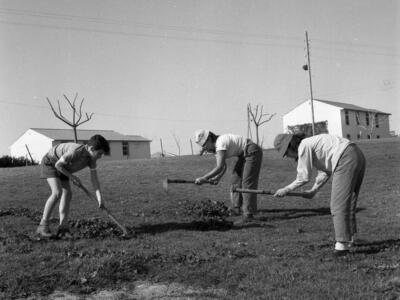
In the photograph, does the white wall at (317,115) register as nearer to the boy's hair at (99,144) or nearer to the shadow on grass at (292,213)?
the shadow on grass at (292,213)

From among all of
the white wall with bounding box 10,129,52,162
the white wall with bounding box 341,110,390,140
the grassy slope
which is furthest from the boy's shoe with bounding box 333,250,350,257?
the white wall with bounding box 341,110,390,140

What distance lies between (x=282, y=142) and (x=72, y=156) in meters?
3.03

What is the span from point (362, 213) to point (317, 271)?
4.88 meters

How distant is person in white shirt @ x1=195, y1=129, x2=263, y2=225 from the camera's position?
7.39 m

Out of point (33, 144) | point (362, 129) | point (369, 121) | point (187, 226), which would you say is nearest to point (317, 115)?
point (362, 129)

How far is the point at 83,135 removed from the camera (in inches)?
2260

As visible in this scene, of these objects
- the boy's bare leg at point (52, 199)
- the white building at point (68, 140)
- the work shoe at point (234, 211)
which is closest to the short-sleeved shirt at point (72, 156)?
the boy's bare leg at point (52, 199)

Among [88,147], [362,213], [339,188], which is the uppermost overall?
[88,147]

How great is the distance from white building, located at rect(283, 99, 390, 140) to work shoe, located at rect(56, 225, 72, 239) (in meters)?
52.9

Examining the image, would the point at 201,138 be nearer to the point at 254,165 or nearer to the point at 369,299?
the point at 254,165

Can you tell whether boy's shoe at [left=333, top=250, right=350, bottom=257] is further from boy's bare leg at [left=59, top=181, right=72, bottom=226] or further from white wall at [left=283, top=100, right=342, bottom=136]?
white wall at [left=283, top=100, right=342, bottom=136]

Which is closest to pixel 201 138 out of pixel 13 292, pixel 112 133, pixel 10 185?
pixel 13 292

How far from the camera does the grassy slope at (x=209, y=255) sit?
457 centimetres

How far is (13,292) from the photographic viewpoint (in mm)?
4516
